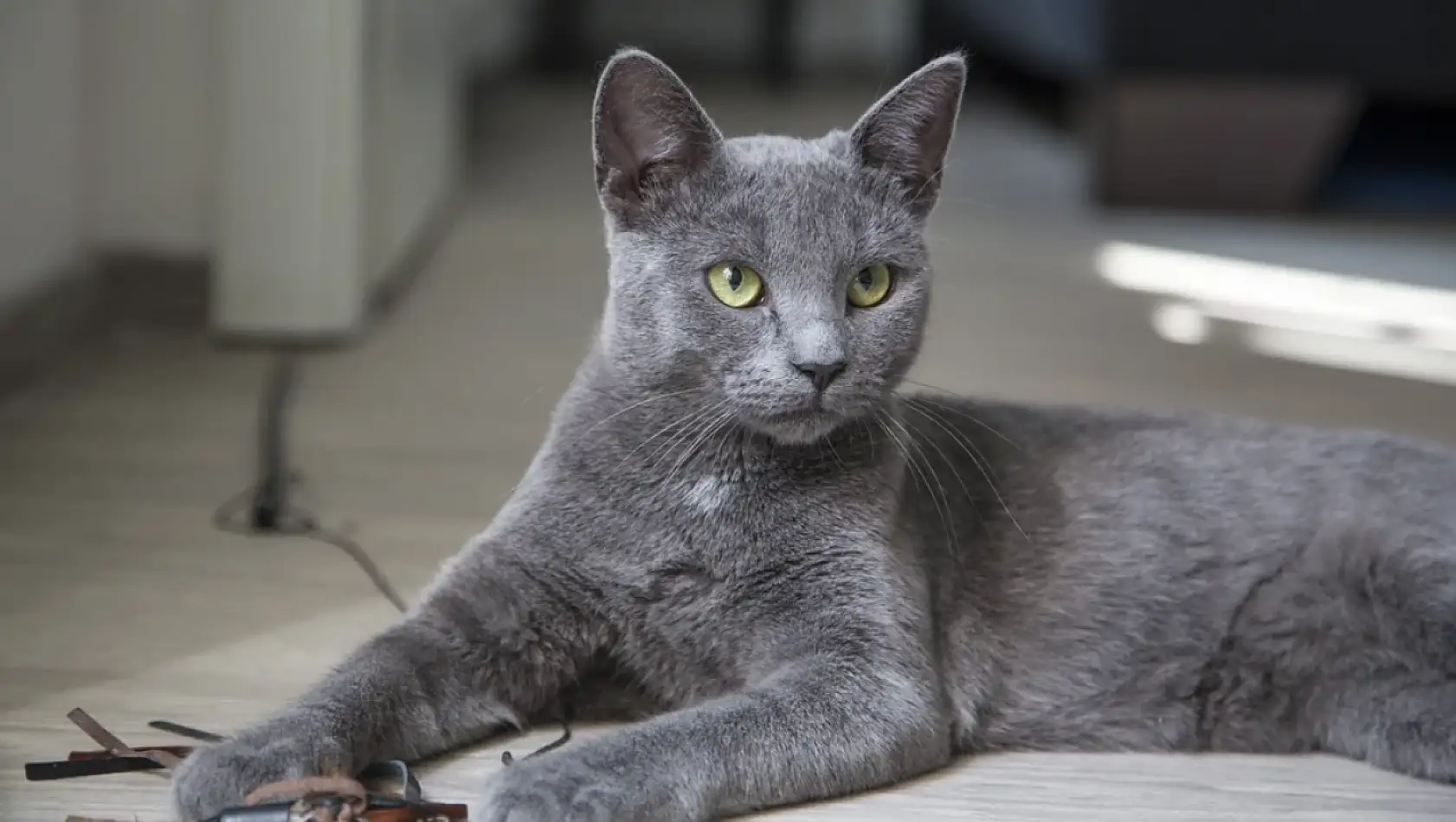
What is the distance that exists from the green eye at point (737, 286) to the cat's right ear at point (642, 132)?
94mm

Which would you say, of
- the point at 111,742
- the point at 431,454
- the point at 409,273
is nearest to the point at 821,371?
the point at 111,742

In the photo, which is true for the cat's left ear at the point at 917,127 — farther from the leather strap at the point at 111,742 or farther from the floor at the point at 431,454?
the leather strap at the point at 111,742

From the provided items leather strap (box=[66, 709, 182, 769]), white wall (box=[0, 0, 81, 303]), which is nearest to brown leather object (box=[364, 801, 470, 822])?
leather strap (box=[66, 709, 182, 769])

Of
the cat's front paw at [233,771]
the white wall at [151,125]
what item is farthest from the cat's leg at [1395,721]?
the white wall at [151,125]

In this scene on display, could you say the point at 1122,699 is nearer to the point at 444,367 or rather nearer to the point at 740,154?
the point at 740,154

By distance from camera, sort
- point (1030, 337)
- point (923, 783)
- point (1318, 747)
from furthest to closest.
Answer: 1. point (1030, 337)
2. point (1318, 747)
3. point (923, 783)

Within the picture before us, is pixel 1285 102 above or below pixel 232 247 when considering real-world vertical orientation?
above

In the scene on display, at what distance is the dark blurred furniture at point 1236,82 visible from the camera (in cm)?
371

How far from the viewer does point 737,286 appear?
1.32 m

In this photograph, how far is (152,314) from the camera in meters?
2.71

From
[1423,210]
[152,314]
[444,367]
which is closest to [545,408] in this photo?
[444,367]

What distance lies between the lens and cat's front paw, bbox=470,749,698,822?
1128mm

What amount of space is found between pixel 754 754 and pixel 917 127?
522 millimetres

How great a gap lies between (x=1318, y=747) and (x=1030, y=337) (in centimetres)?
148
